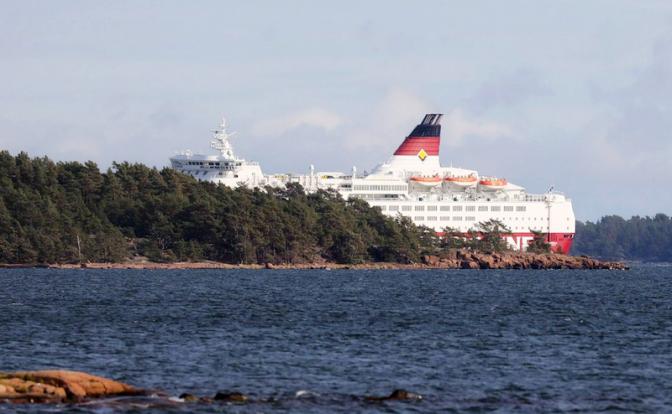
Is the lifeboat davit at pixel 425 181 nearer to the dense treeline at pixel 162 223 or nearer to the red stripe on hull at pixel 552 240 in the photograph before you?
the red stripe on hull at pixel 552 240

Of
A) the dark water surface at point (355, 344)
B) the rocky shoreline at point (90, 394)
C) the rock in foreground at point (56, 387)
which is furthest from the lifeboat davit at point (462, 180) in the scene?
the rock in foreground at point (56, 387)

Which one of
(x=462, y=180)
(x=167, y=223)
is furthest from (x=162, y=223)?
(x=462, y=180)

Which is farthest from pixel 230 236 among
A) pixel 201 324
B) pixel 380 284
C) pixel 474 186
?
pixel 201 324

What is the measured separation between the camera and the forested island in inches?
4636

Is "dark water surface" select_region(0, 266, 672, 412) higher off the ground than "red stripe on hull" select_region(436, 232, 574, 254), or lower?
lower

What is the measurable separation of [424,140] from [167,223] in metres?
47.4

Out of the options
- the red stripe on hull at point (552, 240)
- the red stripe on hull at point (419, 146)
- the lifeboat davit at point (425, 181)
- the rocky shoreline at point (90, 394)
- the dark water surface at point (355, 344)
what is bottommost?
the rocky shoreline at point (90, 394)

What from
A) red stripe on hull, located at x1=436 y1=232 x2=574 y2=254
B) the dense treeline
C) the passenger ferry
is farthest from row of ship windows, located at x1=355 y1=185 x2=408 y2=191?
the dense treeline

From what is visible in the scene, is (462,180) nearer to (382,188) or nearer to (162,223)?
(382,188)

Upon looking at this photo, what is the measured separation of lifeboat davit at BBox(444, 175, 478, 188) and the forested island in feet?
58.6

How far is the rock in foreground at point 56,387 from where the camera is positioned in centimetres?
3234

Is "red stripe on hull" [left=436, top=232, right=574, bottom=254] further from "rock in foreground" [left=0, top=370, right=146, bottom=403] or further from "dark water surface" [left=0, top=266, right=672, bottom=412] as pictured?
"rock in foreground" [left=0, top=370, right=146, bottom=403]

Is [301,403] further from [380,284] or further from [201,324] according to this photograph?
[380,284]

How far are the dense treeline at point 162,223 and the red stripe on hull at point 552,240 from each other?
18.0 meters
